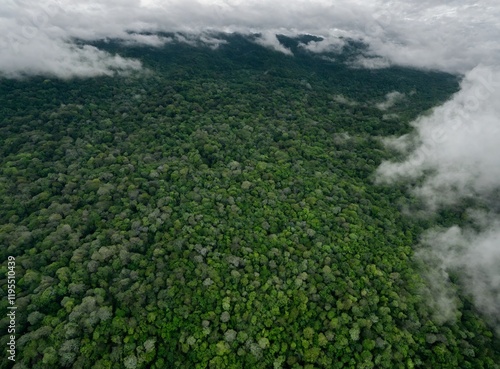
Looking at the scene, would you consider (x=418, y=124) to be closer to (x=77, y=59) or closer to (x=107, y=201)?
(x=107, y=201)

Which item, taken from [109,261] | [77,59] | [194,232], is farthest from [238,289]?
[77,59]

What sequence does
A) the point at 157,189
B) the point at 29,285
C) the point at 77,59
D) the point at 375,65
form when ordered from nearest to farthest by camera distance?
the point at 29,285 < the point at 157,189 < the point at 77,59 < the point at 375,65

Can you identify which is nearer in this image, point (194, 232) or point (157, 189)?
point (194, 232)

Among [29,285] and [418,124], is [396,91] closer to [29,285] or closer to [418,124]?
[418,124]

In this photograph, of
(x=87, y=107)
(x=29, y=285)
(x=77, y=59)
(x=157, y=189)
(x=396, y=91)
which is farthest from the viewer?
(x=396, y=91)

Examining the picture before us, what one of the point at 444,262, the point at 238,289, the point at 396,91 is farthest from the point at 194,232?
the point at 396,91

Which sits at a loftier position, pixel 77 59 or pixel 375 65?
pixel 375 65
